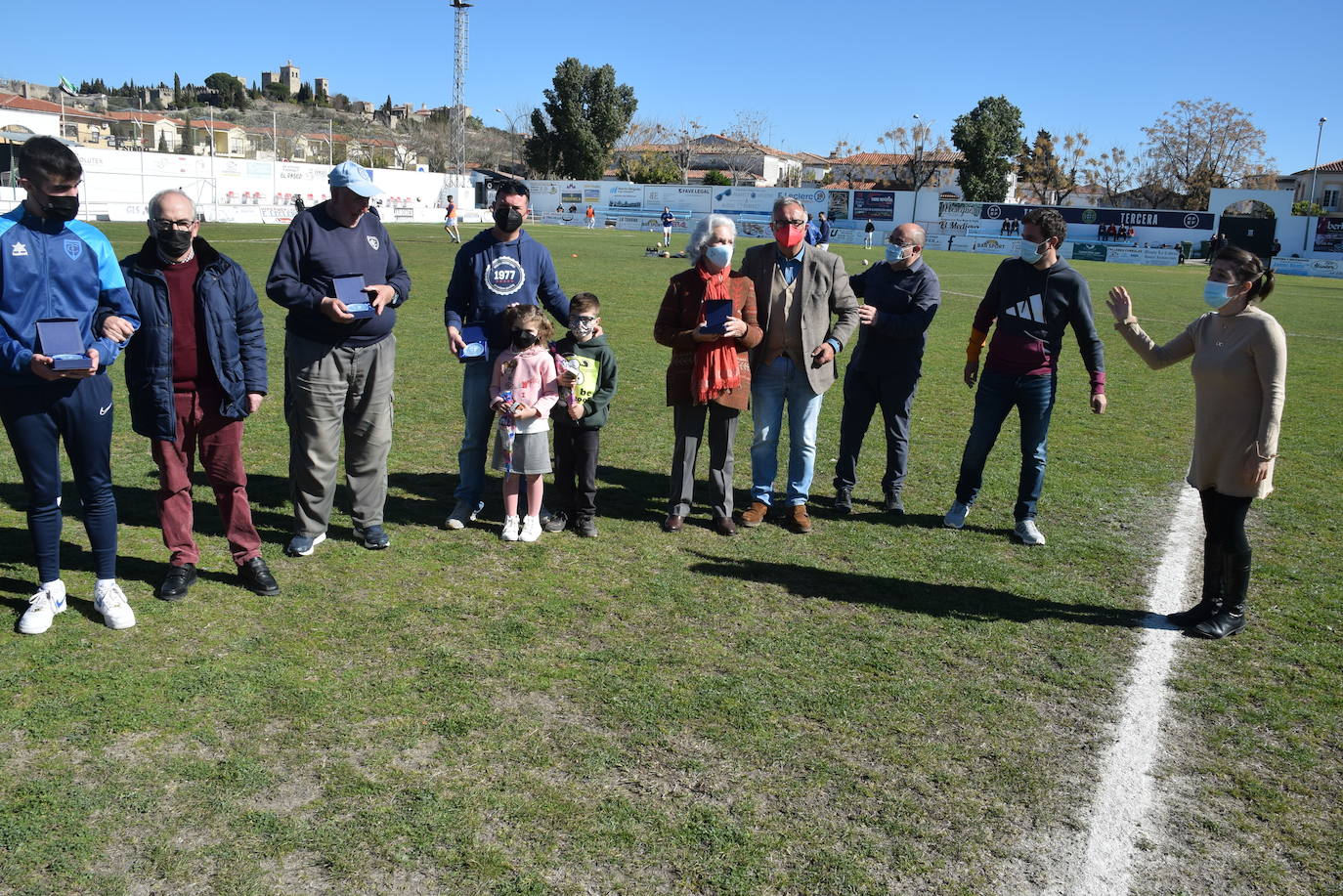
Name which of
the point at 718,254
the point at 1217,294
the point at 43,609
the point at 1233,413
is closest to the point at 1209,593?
the point at 1233,413

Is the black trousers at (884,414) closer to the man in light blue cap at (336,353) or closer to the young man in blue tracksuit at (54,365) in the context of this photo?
the man in light blue cap at (336,353)

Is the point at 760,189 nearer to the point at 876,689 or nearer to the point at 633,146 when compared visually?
the point at 633,146

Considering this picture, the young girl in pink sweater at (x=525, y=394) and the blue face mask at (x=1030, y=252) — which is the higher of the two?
the blue face mask at (x=1030, y=252)

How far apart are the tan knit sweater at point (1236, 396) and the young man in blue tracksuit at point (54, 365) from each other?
197 inches

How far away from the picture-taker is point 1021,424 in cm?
613

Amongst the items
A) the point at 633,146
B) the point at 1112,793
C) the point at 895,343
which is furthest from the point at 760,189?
the point at 1112,793

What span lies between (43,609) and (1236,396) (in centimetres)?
556

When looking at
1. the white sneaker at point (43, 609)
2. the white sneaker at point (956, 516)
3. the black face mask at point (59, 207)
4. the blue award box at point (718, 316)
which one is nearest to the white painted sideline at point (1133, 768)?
the white sneaker at point (956, 516)

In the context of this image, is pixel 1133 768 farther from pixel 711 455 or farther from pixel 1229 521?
pixel 711 455

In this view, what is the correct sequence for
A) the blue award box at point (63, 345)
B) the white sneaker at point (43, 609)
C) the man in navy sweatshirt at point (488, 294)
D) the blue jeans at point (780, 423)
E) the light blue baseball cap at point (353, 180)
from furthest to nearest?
the blue jeans at point (780, 423) < the man in navy sweatshirt at point (488, 294) < the light blue baseball cap at point (353, 180) < the white sneaker at point (43, 609) < the blue award box at point (63, 345)

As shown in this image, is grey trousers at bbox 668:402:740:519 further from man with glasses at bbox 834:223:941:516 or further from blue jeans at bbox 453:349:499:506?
blue jeans at bbox 453:349:499:506

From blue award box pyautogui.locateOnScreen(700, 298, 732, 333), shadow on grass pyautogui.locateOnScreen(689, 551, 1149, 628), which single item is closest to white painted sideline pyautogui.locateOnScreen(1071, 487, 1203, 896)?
shadow on grass pyautogui.locateOnScreen(689, 551, 1149, 628)

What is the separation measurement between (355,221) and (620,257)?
84.4ft

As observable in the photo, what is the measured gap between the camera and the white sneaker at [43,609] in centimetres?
430
